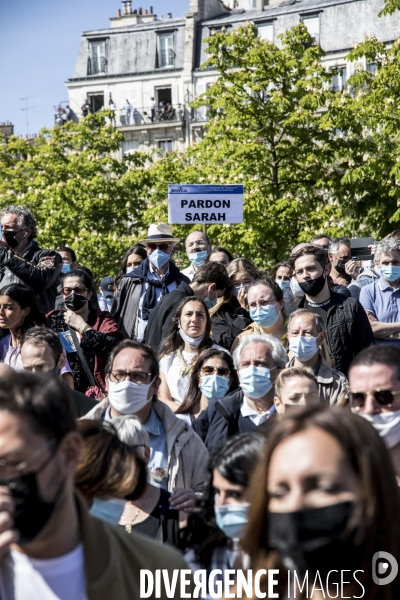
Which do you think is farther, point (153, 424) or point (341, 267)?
point (341, 267)

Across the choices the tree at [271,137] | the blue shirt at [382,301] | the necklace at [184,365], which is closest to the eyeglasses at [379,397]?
the necklace at [184,365]

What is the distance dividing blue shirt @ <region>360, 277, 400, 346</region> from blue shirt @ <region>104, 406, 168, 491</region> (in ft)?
13.3

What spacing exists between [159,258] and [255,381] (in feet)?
14.1

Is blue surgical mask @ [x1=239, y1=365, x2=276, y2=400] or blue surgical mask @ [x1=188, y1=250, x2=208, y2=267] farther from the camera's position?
blue surgical mask @ [x1=188, y1=250, x2=208, y2=267]

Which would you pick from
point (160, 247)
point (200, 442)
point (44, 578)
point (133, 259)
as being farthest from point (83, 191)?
point (44, 578)

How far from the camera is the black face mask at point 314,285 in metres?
8.91

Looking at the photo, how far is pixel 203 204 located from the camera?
13.6 m

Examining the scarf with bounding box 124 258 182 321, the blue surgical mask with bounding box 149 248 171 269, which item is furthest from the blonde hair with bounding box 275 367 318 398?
→ the blue surgical mask with bounding box 149 248 171 269

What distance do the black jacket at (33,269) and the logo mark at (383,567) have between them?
Result: 6.37m

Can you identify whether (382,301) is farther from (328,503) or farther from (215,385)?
(328,503)

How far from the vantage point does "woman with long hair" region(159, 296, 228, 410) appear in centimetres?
821

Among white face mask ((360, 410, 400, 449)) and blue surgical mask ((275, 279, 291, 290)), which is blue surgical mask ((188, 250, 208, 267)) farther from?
white face mask ((360, 410, 400, 449))

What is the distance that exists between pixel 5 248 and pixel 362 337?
124 inches

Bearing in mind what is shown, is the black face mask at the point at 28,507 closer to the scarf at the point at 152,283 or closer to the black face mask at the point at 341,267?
the scarf at the point at 152,283
